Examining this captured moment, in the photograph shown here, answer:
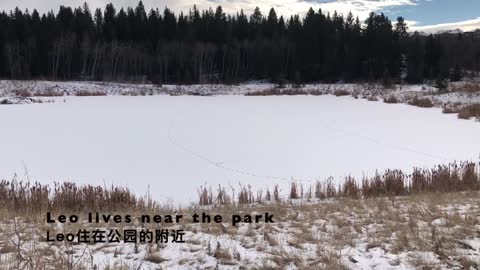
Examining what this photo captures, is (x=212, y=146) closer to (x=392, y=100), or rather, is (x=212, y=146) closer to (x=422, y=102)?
(x=422, y=102)

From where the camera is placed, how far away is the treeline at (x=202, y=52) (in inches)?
2056

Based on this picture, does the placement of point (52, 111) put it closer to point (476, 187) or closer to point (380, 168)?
point (380, 168)

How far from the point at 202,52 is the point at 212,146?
46357 mm

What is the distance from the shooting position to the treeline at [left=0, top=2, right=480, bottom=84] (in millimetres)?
52219

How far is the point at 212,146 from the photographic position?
11.7 metres

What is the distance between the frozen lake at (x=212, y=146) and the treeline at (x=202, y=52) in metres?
34.4

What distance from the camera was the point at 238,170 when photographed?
9109 millimetres

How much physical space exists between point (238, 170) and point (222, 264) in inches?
211

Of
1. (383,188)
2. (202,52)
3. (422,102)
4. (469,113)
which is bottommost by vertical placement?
(383,188)

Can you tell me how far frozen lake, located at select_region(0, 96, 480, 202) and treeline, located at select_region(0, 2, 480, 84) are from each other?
3442 centimetres

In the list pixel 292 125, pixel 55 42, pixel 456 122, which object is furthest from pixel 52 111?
pixel 55 42

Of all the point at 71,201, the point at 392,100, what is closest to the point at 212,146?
the point at 71,201

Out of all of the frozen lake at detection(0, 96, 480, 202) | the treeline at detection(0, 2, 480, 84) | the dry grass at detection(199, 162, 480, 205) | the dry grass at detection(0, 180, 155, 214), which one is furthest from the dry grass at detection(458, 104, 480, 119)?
the treeline at detection(0, 2, 480, 84)

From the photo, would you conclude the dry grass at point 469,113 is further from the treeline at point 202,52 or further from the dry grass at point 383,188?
the treeline at point 202,52
